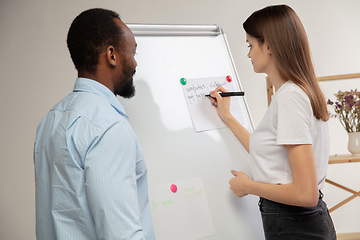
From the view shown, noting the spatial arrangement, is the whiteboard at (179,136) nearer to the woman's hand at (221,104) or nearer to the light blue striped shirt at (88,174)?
the woman's hand at (221,104)

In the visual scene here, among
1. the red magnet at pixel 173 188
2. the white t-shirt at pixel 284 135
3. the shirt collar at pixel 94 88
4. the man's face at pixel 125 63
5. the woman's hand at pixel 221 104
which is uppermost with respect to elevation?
the man's face at pixel 125 63

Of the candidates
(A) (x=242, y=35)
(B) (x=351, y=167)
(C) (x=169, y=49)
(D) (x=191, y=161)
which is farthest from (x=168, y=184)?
(B) (x=351, y=167)

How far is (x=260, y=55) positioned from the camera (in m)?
0.96

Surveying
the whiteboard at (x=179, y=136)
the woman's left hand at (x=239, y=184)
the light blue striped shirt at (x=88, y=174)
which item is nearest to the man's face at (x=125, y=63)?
the light blue striped shirt at (x=88, y=174)

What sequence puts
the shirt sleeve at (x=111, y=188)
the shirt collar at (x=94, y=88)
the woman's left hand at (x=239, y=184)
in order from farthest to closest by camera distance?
the woman's left hand at (x=239, y=184)
the shirt collar at (x=94, y=88)
the shirt sleeve at (x=111, y=188)

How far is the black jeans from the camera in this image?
2.87ft

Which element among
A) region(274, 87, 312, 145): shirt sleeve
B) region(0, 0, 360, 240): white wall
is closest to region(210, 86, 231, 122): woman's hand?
region(274, 87, 312, 145): shirt sleeve

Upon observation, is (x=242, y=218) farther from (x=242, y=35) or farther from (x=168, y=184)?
(x=242, y=35)

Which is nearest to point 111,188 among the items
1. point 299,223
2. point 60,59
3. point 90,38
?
point 90,38

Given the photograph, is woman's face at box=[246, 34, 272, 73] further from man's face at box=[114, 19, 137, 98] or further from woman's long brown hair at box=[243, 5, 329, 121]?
man's face at box=[114, 19, 137, 98]

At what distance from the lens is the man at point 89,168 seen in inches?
22.1

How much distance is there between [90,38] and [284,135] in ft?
1.81

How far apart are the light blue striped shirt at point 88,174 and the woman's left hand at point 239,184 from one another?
456mm

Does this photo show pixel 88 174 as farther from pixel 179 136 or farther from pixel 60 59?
pixel 60 59
